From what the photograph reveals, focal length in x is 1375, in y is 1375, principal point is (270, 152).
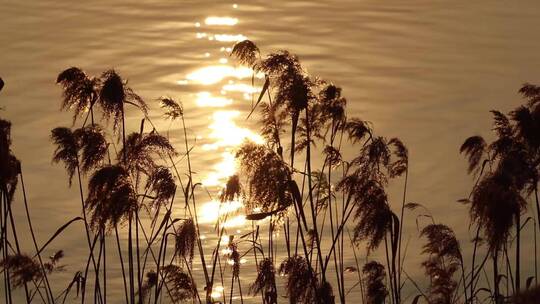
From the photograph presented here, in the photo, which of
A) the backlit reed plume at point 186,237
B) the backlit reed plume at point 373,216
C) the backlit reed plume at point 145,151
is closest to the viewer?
the backlit reed plume at point 373,216

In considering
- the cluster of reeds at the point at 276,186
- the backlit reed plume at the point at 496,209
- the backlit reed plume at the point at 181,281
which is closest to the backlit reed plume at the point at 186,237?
the cluster of reeds at the point at 276,186

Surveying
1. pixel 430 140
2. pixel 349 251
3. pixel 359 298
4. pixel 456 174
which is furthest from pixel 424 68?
pixel 359 298

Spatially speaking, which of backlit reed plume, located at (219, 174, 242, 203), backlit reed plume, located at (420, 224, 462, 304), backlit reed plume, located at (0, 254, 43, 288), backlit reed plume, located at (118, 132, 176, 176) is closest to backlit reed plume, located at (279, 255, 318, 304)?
backlit reed plume, located at (219, 174, 242, 203)

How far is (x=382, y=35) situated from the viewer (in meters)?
24.4

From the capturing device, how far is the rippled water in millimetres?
15773

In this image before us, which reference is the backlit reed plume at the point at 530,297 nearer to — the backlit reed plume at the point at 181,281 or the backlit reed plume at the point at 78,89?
the backlit reed plume at the point at 181,281

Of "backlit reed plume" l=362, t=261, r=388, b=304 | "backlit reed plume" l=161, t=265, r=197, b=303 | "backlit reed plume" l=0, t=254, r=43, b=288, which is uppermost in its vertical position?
"backlit reed plume" l=0, t=254, r=43, b=288

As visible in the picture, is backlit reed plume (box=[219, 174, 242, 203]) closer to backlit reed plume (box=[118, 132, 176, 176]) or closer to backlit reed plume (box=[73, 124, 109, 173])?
backlit reed plume (box=[118, 132, 176, 176])

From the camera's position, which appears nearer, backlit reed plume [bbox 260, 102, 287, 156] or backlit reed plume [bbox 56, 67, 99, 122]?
backlit reed plume [bbox 56, 67, 99, 122]

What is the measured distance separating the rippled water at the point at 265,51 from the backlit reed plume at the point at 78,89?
4707 mm

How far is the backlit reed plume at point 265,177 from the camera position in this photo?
6.93 metres

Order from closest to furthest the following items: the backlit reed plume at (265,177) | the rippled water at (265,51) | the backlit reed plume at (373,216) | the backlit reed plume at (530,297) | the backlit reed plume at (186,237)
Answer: the backlit reed plume at (530,297)
the backlit reed plume at (265,177)
the backlit reed plume at (373,216)
the backlit reed plume at (186,237)
the rippled water at (265,51)

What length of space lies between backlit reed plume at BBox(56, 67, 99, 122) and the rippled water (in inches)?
185

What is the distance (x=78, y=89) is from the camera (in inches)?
307
